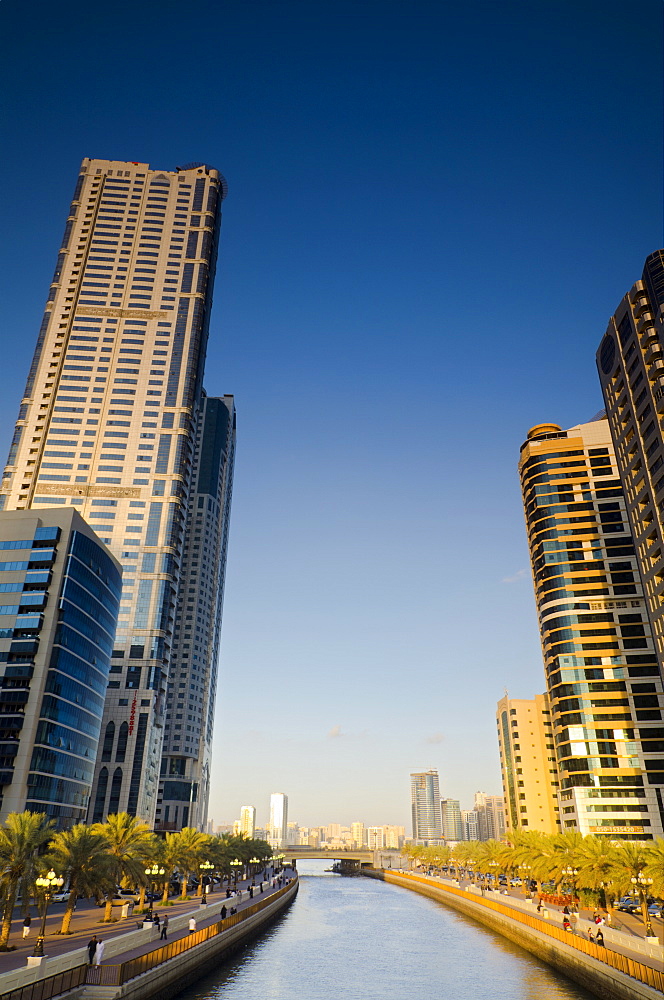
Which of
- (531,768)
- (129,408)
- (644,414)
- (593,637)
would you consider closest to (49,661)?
(129,408)

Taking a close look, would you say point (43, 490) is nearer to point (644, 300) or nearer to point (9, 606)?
point (9, 606)

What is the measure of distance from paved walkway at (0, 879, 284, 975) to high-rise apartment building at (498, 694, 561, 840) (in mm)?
109677

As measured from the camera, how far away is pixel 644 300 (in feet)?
335

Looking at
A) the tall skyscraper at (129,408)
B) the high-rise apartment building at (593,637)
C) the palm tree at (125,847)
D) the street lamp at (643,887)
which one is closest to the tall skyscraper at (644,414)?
the high-rise apartment building at (593,637)

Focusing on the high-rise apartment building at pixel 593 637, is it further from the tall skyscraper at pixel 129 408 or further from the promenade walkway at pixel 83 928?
the tall skyscraper at pixel 129 408

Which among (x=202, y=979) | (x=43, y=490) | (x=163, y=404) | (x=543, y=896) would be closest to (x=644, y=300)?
(x=543, y=896)

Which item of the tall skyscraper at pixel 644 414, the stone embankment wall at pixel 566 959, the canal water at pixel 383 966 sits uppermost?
the tall skyscraper at pixel 644 414

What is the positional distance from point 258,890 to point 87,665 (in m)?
42.1

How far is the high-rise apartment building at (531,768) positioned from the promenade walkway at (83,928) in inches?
4224

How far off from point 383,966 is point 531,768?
12106cm

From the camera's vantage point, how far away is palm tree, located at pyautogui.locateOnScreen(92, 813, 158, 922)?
55.7 meters

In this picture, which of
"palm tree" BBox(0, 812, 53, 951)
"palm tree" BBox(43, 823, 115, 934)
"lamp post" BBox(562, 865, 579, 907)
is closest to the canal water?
"lamp post" BBox(562, 865, 579, 907)

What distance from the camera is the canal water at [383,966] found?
48.1 metres

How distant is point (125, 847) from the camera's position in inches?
2383
